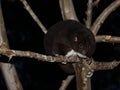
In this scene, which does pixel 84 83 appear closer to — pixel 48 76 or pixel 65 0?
pixel 65 0

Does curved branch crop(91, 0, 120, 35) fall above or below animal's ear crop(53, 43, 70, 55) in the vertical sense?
below

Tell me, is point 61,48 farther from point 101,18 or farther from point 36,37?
point 36,37

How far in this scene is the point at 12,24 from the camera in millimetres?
2551

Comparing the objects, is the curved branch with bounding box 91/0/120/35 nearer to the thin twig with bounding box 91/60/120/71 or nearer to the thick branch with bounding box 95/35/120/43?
the thick branch with bounding box 95/35/120/43

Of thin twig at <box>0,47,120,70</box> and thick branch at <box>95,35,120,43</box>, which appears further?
thick branch at <box>95,35,120,43</box>

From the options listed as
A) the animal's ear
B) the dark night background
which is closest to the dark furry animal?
the animal's ear

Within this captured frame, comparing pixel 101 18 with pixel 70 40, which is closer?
pixel 70 40

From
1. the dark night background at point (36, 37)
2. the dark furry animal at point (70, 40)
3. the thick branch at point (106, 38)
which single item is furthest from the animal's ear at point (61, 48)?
the dark night background at point (36, 37)

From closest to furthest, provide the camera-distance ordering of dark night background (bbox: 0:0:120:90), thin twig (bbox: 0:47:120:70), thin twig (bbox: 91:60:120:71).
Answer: thin twig (bbox: 0:47:120:70) → thin twig (bbox: 91:60:120:71) → dark night background (bbox: 0:0:120:90)

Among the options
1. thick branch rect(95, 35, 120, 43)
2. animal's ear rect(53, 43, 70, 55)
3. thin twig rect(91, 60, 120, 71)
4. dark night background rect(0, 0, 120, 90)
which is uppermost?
animal's ear rect(53, 43, 70, 55)

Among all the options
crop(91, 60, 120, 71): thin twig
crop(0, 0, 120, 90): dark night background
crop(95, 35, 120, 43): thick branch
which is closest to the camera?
crop(91, 60, 120, 71): thin twig

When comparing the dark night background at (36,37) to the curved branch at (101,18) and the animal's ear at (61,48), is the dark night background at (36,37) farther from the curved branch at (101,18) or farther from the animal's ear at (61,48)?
the animal's ear at (61,48)

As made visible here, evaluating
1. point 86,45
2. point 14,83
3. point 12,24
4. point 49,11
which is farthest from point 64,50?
point 12,24

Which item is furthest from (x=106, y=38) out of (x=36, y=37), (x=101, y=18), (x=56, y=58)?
(x=36, y=37)
